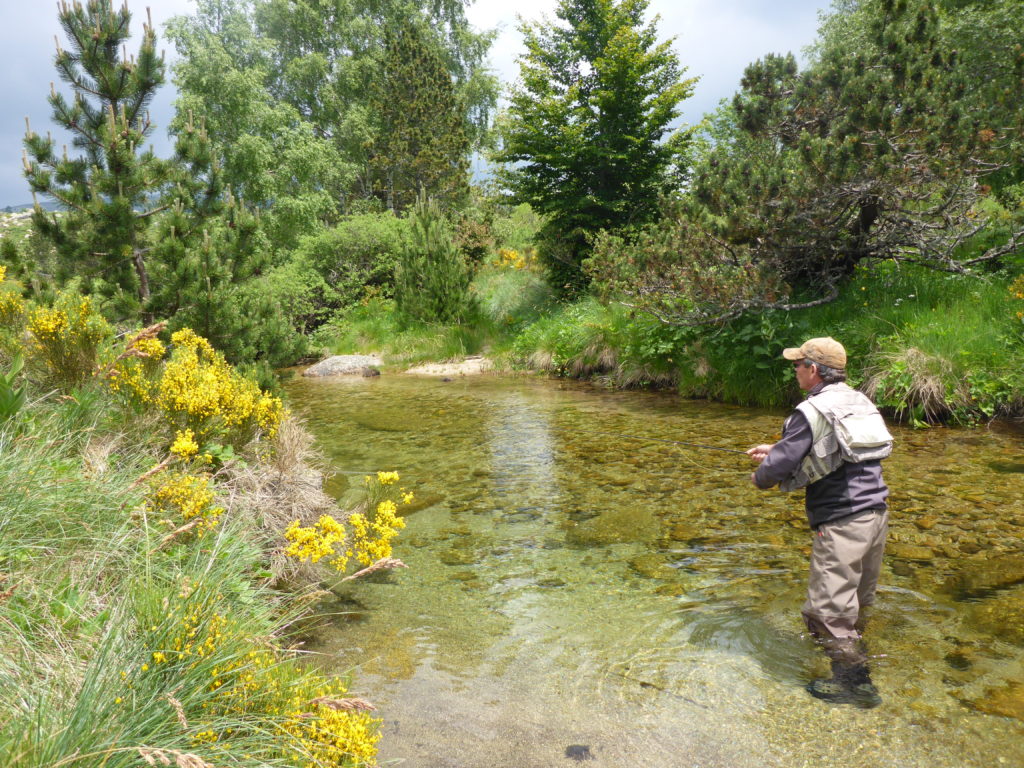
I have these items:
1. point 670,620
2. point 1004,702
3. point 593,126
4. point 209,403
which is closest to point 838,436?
point 1004,702

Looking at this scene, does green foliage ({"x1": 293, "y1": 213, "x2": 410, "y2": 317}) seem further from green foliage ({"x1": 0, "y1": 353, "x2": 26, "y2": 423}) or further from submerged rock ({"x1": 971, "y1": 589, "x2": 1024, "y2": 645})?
submerged rock ({"x1": 971, "y1": 589, "x2": 1024, "y2": 645})

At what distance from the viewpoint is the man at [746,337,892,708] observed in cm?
358

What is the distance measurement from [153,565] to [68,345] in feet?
10.9

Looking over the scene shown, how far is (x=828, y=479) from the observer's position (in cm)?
371

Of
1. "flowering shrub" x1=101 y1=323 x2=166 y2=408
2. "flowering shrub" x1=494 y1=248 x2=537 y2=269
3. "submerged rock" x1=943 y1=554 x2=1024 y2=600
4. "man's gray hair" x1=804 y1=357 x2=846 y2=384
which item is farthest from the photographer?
"flowering shrub" x1=494 y1=248 x2=537 y2=269

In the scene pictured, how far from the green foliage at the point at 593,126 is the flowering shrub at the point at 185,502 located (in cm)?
1520

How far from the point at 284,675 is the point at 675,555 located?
3.46 metres

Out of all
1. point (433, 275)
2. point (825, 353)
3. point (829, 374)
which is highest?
point (433, 275)

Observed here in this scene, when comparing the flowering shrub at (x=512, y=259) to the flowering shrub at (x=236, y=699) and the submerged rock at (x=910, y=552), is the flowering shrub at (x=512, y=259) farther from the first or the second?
the flowering shrub at (x=236, y=699)

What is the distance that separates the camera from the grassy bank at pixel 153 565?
6.43 feet

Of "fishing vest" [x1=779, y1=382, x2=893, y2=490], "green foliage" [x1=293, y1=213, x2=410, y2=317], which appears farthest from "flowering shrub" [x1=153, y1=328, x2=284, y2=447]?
"green foliage" [x1=293, y1=213, x2=410, y2=317]

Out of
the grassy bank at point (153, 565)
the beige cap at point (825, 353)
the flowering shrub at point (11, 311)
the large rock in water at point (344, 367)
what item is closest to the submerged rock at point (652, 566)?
the beige cap at point (825, 353)

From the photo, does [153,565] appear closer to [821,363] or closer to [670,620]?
[670,620]

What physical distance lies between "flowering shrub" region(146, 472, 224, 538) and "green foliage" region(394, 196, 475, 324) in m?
16.7
